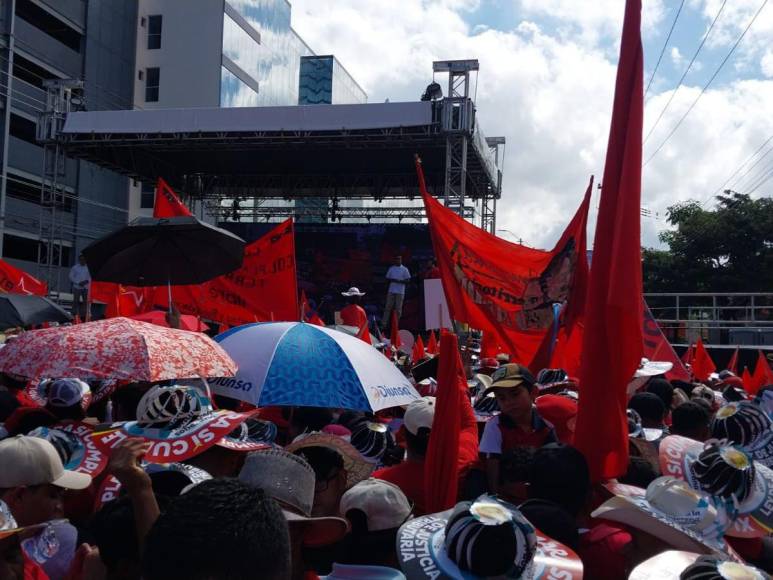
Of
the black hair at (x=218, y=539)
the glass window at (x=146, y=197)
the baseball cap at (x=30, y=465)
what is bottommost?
the baseball cap at (x=30, y=465)

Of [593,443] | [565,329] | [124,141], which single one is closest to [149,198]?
[124,141]

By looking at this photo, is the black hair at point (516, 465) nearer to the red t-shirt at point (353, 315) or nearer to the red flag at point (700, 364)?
the red t-shirt at point (353, 315)

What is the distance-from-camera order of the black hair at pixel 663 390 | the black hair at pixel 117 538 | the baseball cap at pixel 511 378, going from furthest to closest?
the black hair at pixel 663 390 → the baseball cap at pixel 511 378 → the black hair at pixel 117 538

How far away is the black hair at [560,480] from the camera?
2.46 metres

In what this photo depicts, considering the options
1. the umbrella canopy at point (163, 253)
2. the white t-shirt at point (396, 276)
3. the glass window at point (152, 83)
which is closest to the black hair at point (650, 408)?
the umbrella canopy at point (163, 253)

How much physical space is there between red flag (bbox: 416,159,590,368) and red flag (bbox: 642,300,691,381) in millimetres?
700

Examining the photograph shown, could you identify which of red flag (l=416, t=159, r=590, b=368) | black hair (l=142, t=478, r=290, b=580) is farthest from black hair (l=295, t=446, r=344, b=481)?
red flag (l=416, t=159, r=590, b=368)

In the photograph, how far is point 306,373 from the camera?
152 inches

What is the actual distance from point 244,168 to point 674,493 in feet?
69.4

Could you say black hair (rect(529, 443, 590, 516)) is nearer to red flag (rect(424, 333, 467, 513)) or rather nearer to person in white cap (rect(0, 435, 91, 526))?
red flag (rect(424, 333, 467, 513))

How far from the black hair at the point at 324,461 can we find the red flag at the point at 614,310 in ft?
3.35

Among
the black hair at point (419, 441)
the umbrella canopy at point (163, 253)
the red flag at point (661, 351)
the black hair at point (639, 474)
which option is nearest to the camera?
the black hair at point (419, 441)

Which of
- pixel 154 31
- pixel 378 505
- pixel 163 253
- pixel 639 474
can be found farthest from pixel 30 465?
pixel 154 31

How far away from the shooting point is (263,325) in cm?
432
